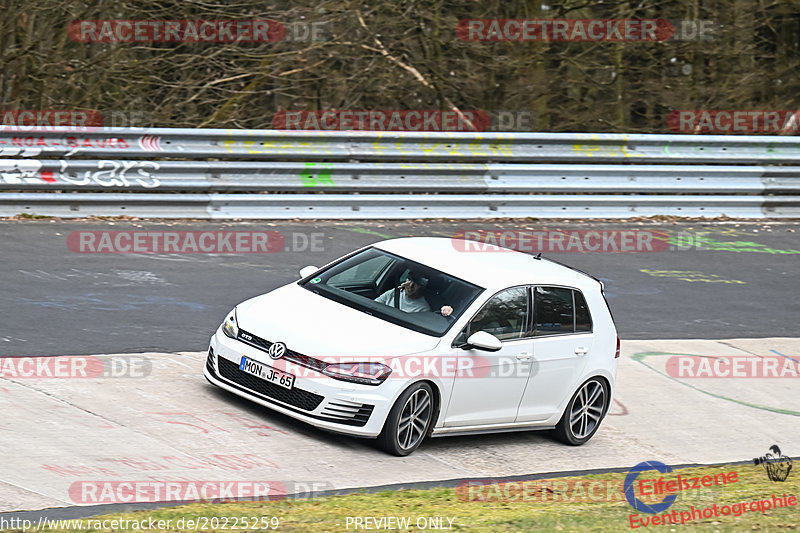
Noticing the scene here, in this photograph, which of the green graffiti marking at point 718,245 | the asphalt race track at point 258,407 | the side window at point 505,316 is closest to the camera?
the asphalt race track at point 258,407

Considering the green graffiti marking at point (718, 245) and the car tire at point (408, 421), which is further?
the green graffiti marking at point (718, 245)

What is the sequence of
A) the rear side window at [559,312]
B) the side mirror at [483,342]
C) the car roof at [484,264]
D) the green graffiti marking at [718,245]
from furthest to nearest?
1. the green graffiti marking at [718,245]
2. the rear side window at [559,312]
3. the car roof at [484,264]
4. the side mirror at [483,342]

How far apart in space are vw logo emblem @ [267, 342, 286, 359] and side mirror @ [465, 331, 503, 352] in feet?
4.67

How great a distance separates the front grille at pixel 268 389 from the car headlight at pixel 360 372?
0.69 ft

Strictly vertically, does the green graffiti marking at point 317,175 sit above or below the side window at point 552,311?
above

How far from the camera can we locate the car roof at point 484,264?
9102 mm

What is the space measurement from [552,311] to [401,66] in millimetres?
10950

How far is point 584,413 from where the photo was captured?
962 cm

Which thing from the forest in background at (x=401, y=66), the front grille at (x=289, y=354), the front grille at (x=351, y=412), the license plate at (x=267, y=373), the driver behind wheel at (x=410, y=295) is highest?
the forest in background at (x=401, y=66)

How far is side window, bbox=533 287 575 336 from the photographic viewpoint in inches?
362

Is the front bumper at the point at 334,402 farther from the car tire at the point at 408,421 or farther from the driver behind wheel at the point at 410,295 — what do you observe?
the driver behind wheel at the point at 410,295

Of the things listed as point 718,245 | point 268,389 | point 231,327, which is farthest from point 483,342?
point 718,245

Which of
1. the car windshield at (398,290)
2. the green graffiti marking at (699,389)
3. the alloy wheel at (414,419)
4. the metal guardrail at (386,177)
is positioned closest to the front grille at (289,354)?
the alloy wheel at (414,419)

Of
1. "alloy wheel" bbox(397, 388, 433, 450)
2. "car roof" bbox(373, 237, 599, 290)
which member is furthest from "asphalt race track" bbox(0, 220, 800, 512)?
"car roof" bbox(373, 237, 599, 290)
